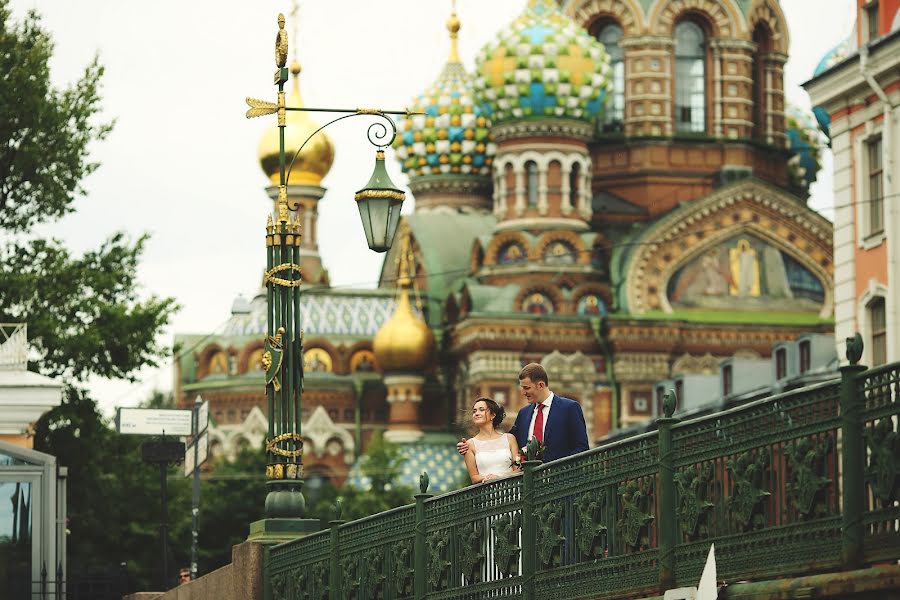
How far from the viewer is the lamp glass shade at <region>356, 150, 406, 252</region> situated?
16.2 m

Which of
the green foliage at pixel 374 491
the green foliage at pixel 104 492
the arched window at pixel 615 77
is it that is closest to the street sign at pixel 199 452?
the green foliage at pixel 104 492

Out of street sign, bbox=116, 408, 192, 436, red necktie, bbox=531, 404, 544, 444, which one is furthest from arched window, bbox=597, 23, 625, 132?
red necktie, bbox=531, 404, 544, 444

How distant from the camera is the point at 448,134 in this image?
6297 centimetres

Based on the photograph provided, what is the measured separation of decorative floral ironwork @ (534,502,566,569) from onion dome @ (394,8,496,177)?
5087cm

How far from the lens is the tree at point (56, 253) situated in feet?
111

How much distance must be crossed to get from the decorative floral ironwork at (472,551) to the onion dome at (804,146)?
5192 cm

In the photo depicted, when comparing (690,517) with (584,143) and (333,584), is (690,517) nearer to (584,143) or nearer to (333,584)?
(333,584)

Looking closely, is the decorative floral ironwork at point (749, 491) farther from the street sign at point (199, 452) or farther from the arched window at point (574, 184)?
the arched window at point (574, 184)

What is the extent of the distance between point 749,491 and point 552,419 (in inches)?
121

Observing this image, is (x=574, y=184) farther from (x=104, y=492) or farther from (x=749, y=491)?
(x=749, y=491)

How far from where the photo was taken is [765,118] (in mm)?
61000

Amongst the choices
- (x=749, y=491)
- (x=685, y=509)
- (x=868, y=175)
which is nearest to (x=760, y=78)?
(x=868, y=175)

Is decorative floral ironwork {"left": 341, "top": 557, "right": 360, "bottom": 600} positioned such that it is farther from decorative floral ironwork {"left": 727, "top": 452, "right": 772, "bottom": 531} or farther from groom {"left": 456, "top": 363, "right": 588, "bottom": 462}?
decorative floral ironwork {"left": 727, "top": 452, "right": 772, "bottom": 531}

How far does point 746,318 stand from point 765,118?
621 centimetres
